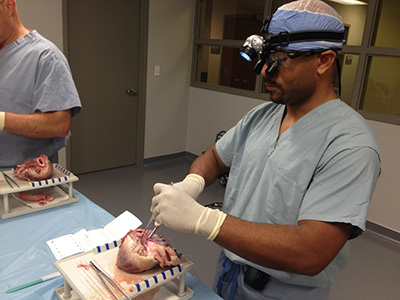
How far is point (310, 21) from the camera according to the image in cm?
99

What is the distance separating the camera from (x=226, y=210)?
4.23 feet

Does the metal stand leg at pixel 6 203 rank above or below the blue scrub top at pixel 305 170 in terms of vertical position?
below

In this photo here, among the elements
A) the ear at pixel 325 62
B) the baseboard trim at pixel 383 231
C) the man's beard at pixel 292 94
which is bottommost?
the baseboard trim at pixel 383 231

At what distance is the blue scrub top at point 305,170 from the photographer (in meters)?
0.89

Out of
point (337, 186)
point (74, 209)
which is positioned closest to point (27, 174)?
point (74, 209)

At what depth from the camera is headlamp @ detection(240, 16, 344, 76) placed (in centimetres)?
98

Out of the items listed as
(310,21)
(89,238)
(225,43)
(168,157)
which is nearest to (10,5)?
(89,238)

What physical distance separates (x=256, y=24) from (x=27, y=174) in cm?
323

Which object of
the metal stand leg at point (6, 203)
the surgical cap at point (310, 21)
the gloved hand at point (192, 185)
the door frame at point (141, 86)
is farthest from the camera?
the door frame at point (141, 86)

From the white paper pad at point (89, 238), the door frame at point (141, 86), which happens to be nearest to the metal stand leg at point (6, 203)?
the white paper pad at point (89, 238)

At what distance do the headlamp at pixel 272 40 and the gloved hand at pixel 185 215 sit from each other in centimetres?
44

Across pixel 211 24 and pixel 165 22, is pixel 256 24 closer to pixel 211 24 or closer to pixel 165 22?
pixel 211 24

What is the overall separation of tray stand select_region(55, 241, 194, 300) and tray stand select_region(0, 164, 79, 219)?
51 cm

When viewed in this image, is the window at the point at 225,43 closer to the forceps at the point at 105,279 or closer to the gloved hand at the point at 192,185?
the gloved hand at the point at 192,185
